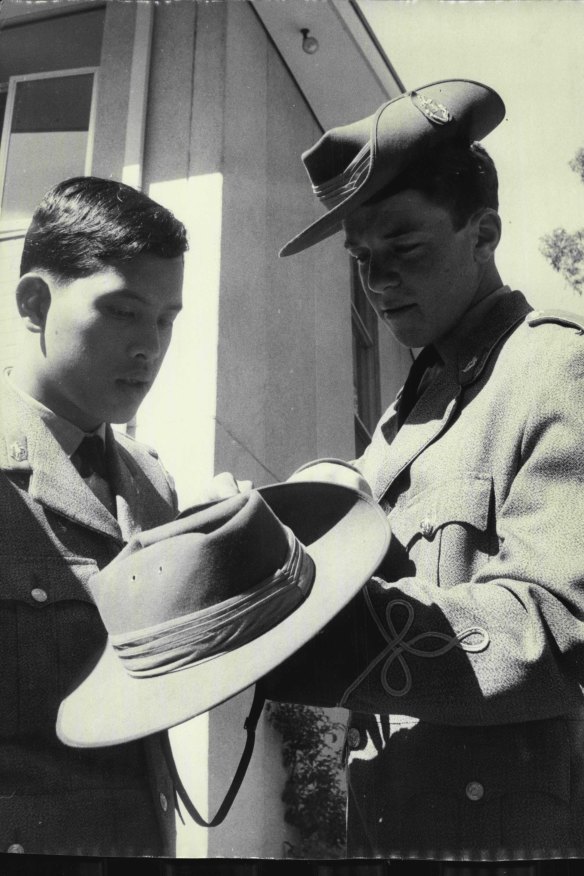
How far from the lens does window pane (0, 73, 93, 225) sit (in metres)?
2.43

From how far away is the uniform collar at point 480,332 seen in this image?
1903 mm

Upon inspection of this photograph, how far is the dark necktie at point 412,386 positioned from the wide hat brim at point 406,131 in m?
0.31

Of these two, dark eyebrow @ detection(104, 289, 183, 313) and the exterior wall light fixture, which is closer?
dark eyebrow @ detection(104, 289, 183, 313)

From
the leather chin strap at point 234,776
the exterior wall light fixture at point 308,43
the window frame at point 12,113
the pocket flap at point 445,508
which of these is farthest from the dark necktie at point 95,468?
the exterior wall light fixture at point 308,43

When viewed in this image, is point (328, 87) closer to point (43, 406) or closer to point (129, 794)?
point (43, 406)

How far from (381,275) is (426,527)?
0.49 metres

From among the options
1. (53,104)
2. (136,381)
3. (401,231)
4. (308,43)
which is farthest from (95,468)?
(308,43)

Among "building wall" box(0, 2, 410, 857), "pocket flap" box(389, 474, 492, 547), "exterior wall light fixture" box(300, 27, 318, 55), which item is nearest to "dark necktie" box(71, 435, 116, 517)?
"building wall" box(0, 2, 410, 857)

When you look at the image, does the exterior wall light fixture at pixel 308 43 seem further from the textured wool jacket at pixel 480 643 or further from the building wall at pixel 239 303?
the textured wool jacket at pixel 480 643

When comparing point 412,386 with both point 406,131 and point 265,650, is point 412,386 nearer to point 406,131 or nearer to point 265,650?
point 406,131

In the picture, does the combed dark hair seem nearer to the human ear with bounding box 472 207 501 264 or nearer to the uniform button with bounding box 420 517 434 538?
the human ear with bounding box 472 207 501 264

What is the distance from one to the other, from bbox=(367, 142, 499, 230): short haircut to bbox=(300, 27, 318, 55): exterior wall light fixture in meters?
0.72

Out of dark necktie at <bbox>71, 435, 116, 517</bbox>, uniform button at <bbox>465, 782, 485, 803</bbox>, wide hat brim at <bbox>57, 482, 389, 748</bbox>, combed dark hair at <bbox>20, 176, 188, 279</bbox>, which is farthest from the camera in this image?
combed dark hair at <bbox>20, 176, 188, 279</bbox>

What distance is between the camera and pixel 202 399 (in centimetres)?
224
